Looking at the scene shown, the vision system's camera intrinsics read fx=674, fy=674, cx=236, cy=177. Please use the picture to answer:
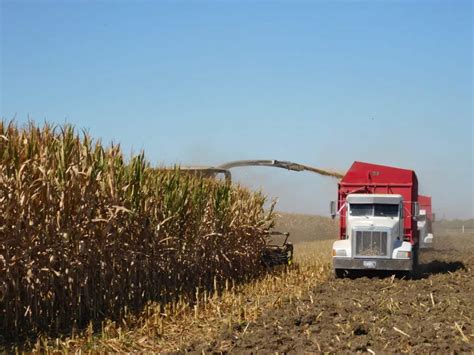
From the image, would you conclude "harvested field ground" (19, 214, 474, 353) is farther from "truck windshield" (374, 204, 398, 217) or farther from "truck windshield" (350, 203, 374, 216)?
"truck windshield" (350, 203, 374, 216)

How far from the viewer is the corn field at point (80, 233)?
30.0ft

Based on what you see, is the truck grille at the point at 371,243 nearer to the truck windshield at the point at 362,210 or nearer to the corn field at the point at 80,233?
the truck windshield at the point at 362,210

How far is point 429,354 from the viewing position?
7.84 metres

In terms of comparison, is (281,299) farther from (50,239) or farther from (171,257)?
(50,239)

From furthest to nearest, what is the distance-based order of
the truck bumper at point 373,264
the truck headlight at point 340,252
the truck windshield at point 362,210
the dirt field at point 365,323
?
the truck windshield at point 362,210 < the truck headlight at point 340,252 < the truck bumper at point 373,264 < the dirt field at point 365,323

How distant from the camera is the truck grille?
15758 millimetres

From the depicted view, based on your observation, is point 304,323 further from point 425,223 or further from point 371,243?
point 425,223

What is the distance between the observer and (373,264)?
51.7 feet

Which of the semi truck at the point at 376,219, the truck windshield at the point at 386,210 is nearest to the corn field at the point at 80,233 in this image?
the semi truck at the point at 376,219

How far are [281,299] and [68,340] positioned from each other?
4.64 metres

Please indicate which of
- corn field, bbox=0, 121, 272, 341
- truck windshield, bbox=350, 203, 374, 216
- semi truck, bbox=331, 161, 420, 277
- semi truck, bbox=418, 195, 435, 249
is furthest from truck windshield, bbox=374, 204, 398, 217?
A: semi truck, bbox=418, 195, 435, 249

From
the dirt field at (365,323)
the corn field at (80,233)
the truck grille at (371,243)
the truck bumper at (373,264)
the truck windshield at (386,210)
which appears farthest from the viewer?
the truck windshield at (386,210)

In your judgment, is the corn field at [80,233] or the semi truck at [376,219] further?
the semi truck at [376,219]

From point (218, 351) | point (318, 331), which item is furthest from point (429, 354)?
point (218, 351)
